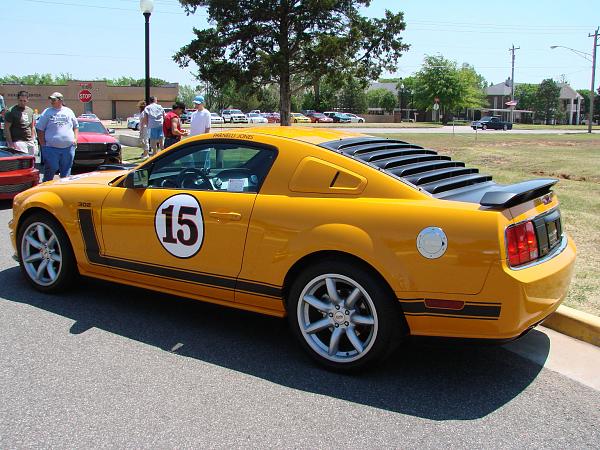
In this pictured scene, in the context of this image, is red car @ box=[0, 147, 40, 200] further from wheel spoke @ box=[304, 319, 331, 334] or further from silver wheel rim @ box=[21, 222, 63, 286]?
wheel spoke @ box=[304, 319, 331, 334]

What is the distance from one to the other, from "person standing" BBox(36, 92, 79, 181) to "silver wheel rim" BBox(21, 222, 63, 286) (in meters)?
4.08

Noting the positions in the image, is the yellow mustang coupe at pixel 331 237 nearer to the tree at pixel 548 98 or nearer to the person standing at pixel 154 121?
the person standing at pixel 154 121

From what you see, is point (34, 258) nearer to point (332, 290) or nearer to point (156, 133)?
point (332, 290)

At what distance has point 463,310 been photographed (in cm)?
335

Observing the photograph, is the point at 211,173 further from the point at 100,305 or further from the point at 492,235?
the point at 492,235

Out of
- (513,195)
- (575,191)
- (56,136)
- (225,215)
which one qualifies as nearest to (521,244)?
(513,195)

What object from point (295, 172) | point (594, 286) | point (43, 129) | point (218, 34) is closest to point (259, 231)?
point (295, 172)

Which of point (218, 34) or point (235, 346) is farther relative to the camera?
point (218, 34)

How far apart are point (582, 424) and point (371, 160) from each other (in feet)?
6.70

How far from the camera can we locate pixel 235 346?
4.25 metres

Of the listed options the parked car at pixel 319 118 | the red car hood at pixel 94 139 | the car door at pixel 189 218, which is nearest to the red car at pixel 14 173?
the red car hood at pixel 94 139

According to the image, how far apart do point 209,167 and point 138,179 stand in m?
Result: 0.57

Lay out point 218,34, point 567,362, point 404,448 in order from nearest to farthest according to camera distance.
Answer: point 404,448
point 567,362
point 218,34

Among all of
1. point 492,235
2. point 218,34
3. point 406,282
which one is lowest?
point 406,282
